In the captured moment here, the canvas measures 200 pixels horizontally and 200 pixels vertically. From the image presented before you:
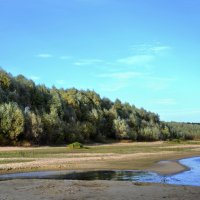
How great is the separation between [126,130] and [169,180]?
64915mm

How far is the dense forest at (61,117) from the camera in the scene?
5688 centimetres

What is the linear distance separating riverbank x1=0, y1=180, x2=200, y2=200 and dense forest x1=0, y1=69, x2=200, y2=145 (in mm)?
35085

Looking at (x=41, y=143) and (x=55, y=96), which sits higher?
(x=55, y=96)

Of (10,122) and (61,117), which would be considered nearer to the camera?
(10,122)

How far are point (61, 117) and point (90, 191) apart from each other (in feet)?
173

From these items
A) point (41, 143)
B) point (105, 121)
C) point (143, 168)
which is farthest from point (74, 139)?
point (143, 168)

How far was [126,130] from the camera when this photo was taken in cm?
8988

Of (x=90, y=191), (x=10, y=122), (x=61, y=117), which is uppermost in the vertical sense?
(x=61, y=117)

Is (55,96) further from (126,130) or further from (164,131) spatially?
(164,131)

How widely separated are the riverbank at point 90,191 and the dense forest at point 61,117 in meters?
35.1

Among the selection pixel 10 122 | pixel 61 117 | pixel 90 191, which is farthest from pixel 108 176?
pixel 61 117

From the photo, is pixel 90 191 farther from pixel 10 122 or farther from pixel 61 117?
pixel 61 117

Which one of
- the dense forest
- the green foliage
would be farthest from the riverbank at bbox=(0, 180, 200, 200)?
the dense forest

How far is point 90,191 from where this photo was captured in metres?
18.9
